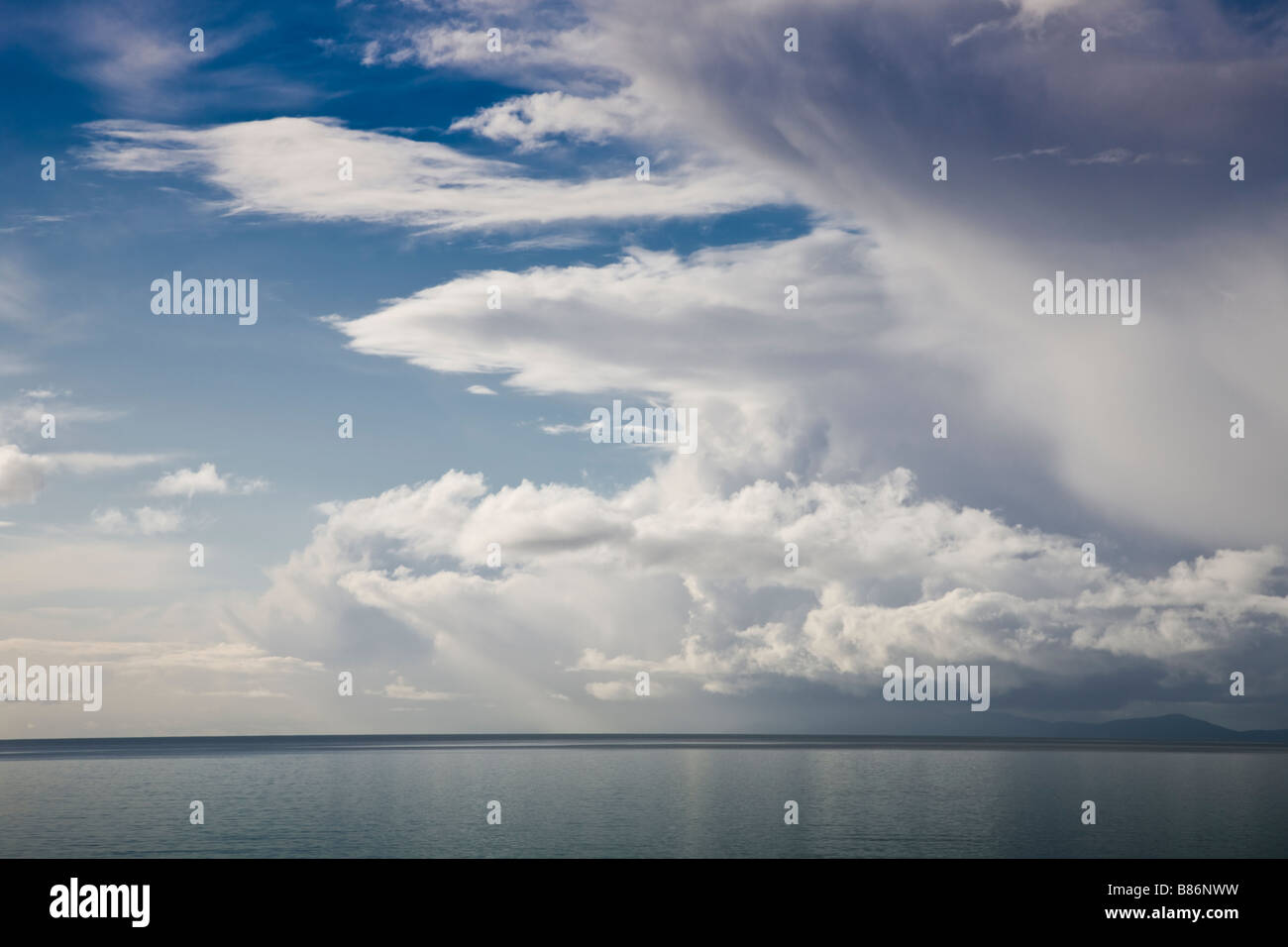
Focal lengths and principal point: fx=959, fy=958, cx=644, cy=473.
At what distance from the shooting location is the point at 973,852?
7531 centimetres
